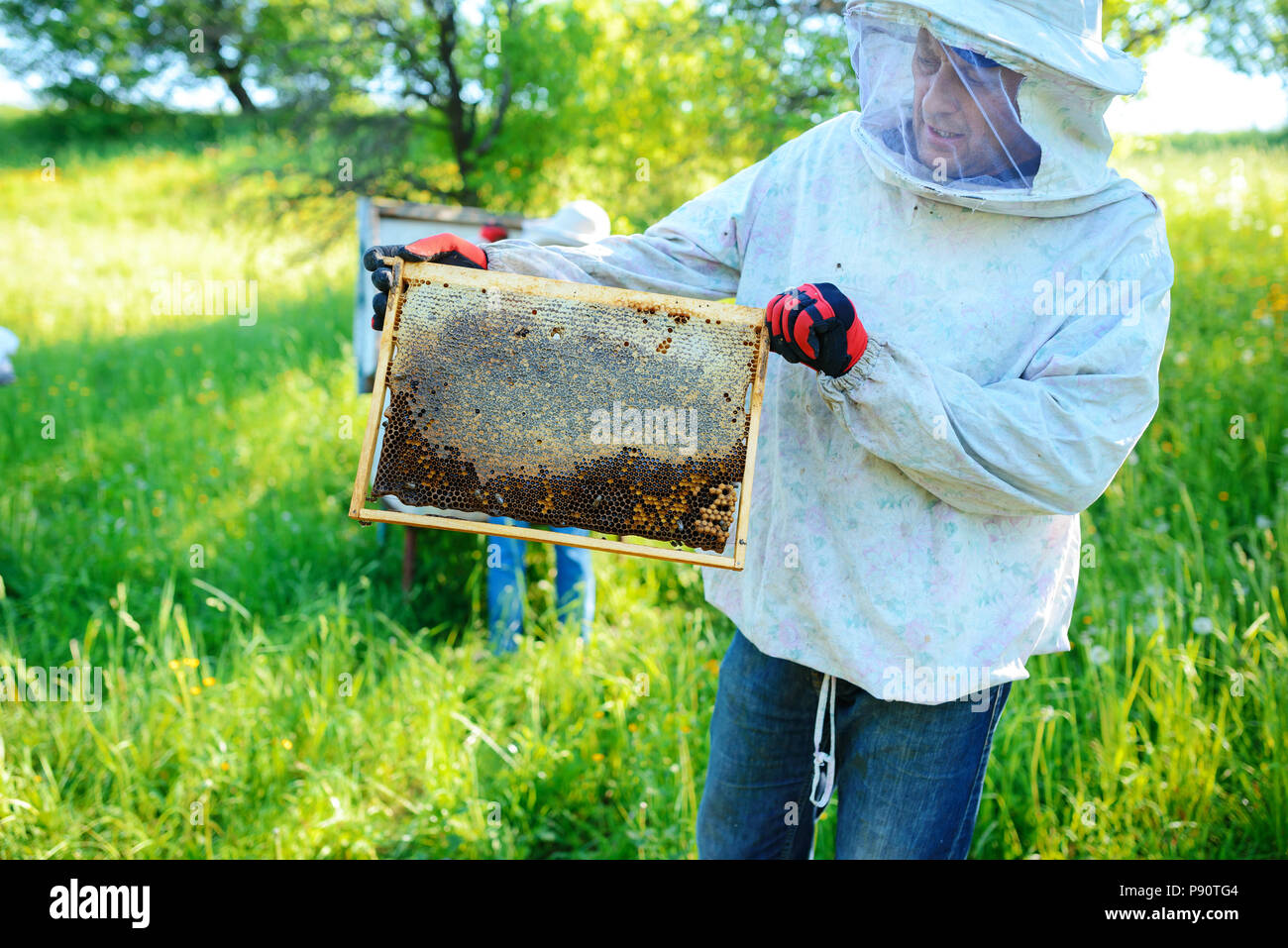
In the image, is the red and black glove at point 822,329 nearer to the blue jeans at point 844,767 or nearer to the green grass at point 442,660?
the blue jeans at point 844,767

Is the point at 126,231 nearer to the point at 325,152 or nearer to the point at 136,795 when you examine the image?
the point at 325,152

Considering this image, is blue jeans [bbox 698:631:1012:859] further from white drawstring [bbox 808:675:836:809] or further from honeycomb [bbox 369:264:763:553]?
honeycomb [bbox 369:264:763:553]

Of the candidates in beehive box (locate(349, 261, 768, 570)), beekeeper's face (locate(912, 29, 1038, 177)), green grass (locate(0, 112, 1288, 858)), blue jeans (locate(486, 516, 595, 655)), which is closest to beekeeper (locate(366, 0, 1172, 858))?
beekeeper's face (locate(912, 29, 1038, 177))

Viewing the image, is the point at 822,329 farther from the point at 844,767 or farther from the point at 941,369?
the point at 844,767

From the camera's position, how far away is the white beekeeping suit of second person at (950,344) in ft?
5.50

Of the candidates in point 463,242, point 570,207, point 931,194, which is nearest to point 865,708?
point 931,194

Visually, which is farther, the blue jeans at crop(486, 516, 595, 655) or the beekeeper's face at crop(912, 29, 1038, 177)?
the blue jeans at crop(486, 516, 595, 655)

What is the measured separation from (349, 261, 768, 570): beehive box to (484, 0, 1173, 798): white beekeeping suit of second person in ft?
0.60

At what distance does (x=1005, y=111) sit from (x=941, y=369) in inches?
22.5

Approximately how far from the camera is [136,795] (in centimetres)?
294

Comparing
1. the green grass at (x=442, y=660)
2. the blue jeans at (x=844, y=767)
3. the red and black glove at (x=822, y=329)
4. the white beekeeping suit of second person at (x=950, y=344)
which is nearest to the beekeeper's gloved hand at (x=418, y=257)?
the white beekeeping suit of second person at (x=950, y=344)

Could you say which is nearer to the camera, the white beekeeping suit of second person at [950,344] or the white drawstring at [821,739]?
the white beekeeping suit of second person at [950,344]

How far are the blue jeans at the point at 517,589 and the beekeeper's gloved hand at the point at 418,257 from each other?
6.02 feet

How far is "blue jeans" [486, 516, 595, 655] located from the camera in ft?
12.7
